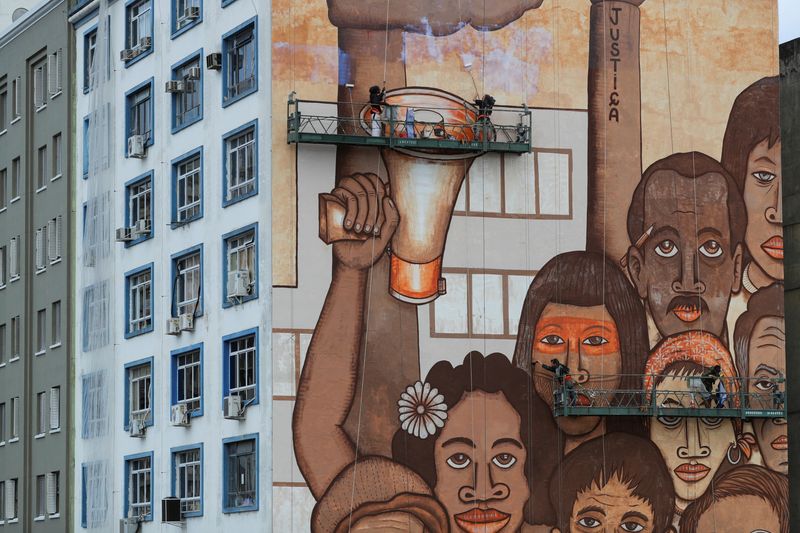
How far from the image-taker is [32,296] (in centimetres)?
7538

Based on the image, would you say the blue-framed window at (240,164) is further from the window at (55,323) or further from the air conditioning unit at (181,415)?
the window at (55,323)

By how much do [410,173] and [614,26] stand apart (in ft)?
27.4

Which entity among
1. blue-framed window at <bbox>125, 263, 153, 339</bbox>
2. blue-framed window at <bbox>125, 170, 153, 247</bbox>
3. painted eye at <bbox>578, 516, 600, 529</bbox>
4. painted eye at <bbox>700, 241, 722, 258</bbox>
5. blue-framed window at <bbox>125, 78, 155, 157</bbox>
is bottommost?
painted eye at <bbox>578, 516, 600, 529</bbox>

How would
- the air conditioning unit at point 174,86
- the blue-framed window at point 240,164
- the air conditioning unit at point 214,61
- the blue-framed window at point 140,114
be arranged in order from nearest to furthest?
1. the blue-framed window at point 240,164
2. the air conditioning unit at point 214,61
3. the air conditioning unit at point 174,86
4. the blue-framed window at point 140,114

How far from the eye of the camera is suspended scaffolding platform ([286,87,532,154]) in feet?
194

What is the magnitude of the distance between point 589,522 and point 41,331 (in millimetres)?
24169

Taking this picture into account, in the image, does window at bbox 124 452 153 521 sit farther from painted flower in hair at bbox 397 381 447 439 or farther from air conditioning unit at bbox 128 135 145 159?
air conditioning unit at bbox 128 135 145 159

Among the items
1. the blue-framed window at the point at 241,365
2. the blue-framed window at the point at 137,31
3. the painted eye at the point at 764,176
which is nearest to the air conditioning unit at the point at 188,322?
the blue-framed window at the point at 241,365

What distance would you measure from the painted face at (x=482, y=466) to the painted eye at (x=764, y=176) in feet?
36.9

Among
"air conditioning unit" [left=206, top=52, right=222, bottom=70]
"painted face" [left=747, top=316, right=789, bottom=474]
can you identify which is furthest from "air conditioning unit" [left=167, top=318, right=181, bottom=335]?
"painted face" [left=747, top=316, right=789, bottom=474]

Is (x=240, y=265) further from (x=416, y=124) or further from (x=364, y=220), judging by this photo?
(x=416, y=124)

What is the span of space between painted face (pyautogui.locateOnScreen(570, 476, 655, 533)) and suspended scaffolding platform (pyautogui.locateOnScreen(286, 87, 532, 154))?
34.7ft

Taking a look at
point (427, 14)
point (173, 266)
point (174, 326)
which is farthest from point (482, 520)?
point (427, 14)

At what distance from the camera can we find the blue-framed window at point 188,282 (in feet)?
205
